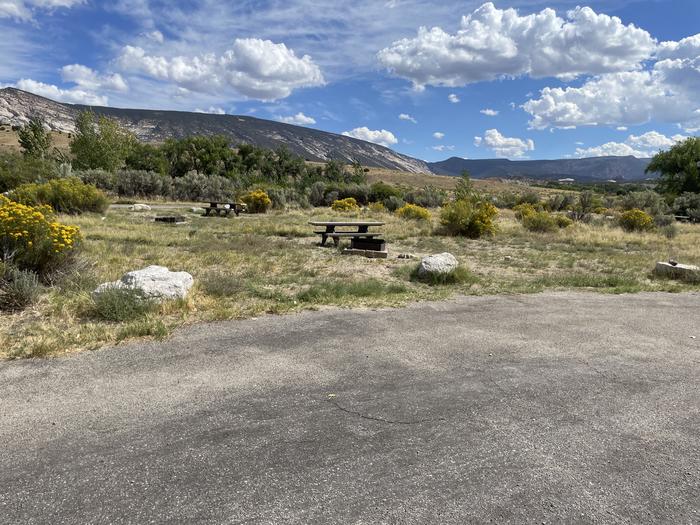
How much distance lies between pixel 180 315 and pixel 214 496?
345cm

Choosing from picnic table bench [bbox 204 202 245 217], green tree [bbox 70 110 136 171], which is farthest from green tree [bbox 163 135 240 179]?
picnic table bench [bbox 204 202 245 217]

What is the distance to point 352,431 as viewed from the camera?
2930mm

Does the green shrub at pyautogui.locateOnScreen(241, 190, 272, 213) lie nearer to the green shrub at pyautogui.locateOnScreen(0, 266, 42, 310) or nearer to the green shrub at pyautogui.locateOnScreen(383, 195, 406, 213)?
the green shrub at pyautogui.locateOnScreen(383, 195, 406, 213)

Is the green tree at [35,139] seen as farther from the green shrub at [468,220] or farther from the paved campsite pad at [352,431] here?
the paved campsite pad at [352,431]

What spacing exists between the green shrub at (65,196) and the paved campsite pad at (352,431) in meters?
15.4

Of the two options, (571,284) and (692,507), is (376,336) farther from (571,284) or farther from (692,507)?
(571,284)

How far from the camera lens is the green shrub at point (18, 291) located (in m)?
5.40

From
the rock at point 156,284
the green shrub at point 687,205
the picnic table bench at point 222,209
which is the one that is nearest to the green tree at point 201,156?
the picnic table bench at point 222,209

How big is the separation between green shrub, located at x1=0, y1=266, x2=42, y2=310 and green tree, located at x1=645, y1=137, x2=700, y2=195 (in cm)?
4917

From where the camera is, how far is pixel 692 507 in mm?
2332

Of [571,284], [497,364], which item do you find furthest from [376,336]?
[571,284]

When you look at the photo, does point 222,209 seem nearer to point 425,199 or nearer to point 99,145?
point 425,199

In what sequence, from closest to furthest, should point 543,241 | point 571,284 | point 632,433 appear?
point 632,433
point 571,284
point 543,241

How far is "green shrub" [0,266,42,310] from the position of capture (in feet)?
17.7
